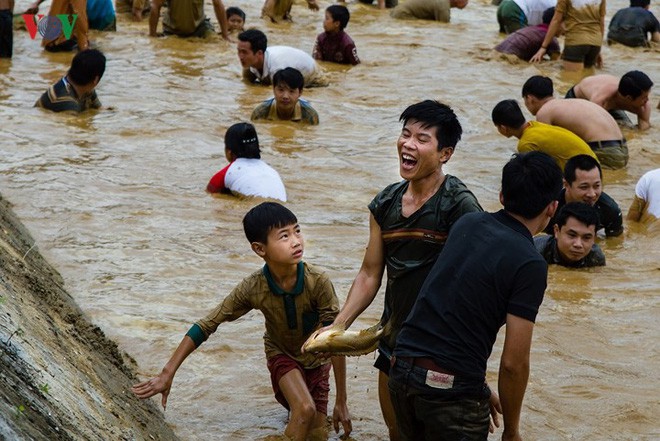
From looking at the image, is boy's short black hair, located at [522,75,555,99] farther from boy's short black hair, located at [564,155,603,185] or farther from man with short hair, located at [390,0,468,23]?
man with short hair, located at [390,0,468,23]

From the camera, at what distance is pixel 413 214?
13.3 ft

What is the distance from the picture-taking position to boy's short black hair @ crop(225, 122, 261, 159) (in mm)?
8383

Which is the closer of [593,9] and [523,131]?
[523,131]

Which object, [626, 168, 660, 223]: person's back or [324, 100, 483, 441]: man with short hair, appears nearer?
[324, 100, 483, 441]: man with short hair

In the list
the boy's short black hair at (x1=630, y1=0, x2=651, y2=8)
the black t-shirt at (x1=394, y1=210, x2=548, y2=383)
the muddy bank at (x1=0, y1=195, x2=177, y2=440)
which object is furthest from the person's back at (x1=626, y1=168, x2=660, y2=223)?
the boy's short black hair at (x1=630, y1=0, x2=651, y2=8)

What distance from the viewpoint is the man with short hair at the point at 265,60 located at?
12.1 metres

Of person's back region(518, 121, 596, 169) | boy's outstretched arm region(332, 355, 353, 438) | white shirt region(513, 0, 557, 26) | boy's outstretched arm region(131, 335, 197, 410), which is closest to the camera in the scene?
boy's outstretched arm region(131, 335, 197, 410)

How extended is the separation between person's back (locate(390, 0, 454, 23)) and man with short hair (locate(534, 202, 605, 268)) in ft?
32.2

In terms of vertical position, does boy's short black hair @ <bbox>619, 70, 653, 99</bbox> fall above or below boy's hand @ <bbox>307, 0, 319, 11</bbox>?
above

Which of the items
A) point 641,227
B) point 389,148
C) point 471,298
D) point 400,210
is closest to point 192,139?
point 389,148

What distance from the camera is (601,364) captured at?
5.89m

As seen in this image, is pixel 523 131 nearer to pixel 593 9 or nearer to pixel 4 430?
pixel 593 9

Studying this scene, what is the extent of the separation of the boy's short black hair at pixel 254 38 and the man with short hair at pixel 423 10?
5.23 meters

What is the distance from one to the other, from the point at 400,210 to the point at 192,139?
6510 mm
